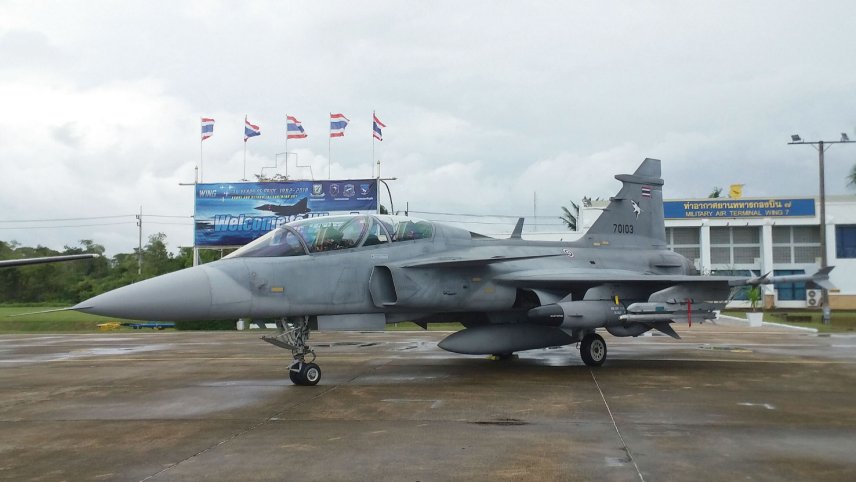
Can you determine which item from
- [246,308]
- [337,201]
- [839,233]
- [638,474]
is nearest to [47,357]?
[246,308]

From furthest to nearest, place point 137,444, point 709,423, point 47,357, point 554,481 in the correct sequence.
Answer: point 47,357 < point 709,423 < point 137,444 < point 554,481

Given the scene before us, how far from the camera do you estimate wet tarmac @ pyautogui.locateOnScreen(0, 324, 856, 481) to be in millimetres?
5219

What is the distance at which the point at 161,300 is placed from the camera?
8.55 metres

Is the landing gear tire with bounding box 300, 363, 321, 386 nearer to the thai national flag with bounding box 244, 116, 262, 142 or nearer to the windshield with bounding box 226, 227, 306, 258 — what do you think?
the windshield with bounding box 226, 227, 306, 258

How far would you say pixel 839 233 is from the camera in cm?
4297

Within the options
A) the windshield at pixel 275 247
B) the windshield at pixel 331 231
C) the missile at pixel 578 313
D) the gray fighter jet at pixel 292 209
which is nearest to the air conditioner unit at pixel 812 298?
the gray fighter jet at pixel 292 209

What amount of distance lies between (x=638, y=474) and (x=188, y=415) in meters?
5.14

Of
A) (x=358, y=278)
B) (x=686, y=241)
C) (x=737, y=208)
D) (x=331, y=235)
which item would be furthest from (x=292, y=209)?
(x=737, y=208)

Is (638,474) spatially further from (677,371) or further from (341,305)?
(677,371)

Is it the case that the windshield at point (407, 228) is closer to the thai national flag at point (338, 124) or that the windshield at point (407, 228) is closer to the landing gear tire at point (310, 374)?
the landing gear tire at point (310, 374)

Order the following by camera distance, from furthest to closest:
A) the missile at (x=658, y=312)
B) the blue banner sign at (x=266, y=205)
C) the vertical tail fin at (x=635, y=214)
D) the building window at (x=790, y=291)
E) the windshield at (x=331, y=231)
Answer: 1. the building window at (x=790, y=291)
2. the blue banner sign at (x=266, y=205)
3. the vertical tail fin at (x=635, y=214)
4. the missile at (x=658, y=312)
5. the windshield at (x=331, y=231)

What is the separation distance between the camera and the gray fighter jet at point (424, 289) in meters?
9.20

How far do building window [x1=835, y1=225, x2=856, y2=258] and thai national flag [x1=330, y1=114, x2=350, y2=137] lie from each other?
32061 millimetres

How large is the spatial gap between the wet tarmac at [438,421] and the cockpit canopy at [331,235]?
6.76 feet
